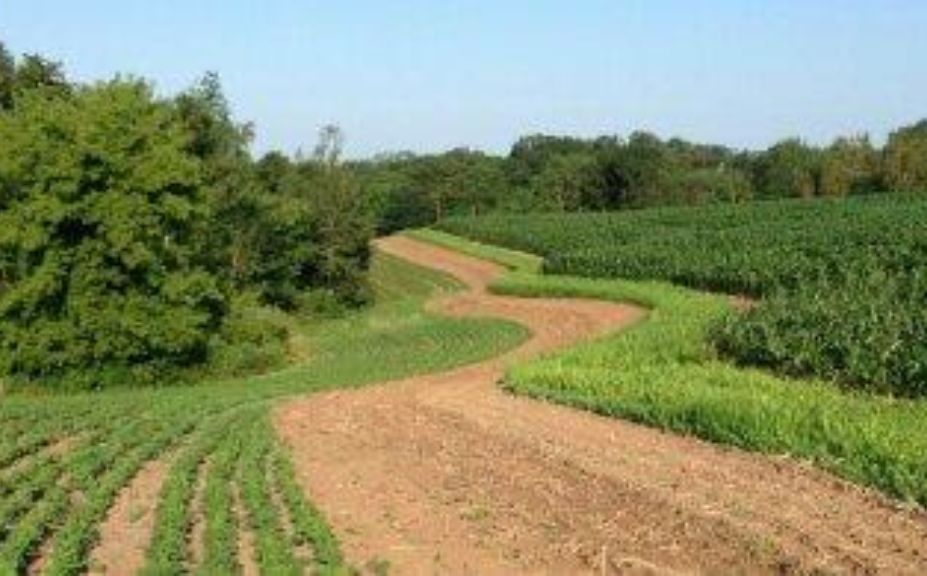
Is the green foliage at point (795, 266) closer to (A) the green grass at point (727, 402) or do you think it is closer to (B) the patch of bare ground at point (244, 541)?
(A) the green grass at point (727, 402)

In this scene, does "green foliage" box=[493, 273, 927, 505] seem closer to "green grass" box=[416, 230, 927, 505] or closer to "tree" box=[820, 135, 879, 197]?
"green grass" box=[416, 230, 927, 505]

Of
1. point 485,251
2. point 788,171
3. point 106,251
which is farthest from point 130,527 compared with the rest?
point 788,171

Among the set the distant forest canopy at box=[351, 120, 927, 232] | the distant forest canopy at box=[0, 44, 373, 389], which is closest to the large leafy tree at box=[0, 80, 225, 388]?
the distant forest canopy at box=[0, 44, 373, 389]

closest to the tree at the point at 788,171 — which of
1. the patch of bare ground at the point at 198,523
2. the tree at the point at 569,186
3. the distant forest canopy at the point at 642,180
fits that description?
the distant forest canopy at the point at 642,180

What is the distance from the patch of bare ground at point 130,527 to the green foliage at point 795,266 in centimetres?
1436

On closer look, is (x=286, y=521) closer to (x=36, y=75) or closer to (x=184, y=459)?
(x=184, y=459)

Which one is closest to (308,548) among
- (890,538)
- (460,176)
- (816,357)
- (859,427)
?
(890,538)

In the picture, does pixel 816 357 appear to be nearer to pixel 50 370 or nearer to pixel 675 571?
pixel 675 571

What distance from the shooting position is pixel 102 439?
91.6ft

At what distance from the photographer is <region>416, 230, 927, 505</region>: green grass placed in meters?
20.2

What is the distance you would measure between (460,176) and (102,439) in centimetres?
12099

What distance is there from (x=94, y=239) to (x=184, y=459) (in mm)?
21986

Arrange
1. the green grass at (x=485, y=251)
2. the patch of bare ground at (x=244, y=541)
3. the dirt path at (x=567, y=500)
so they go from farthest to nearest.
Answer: the green grass at (x=485, y=251)
the dirt path at (x=567, y=500)
the patch of bare ground at (x=244, y=541)

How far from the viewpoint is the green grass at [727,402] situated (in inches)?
797
